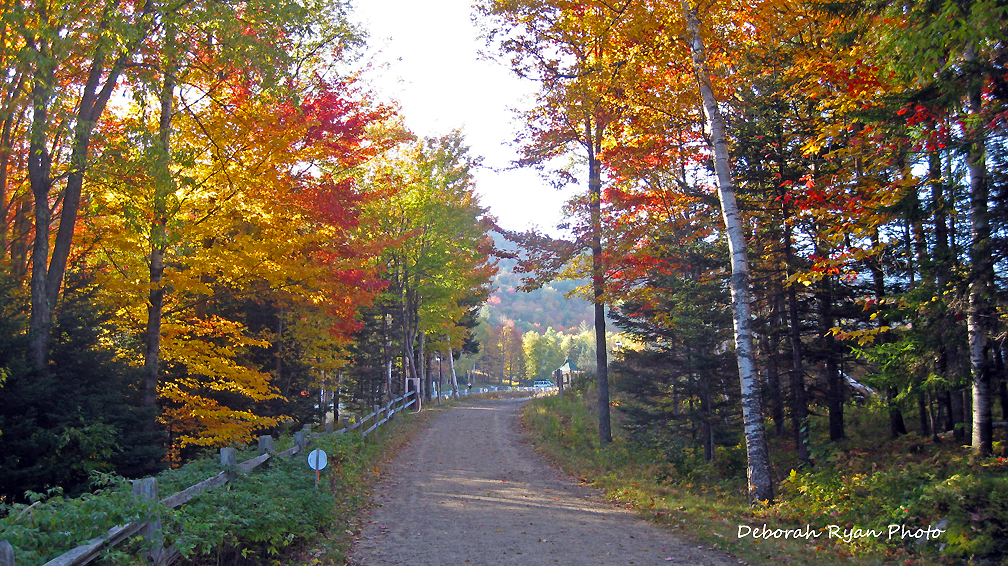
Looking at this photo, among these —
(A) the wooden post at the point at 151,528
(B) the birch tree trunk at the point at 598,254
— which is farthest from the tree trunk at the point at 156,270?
(B) the birch tree trunk at the point at 598,254

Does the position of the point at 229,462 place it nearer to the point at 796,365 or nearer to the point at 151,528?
the point at 151,528

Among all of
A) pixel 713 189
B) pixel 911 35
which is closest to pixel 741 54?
pixel 713 189

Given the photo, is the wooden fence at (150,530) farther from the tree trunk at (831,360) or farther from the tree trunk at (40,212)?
the tree trunk at (831,360)

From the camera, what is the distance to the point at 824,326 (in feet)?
44.9

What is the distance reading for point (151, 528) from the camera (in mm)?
5691

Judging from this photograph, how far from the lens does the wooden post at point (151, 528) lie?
5.52 m

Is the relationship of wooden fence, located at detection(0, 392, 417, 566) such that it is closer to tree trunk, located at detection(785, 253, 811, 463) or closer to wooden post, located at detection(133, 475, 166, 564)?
wooden post, located at detection(133, 475, 166, 564)

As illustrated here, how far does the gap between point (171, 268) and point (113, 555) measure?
36.4 feet

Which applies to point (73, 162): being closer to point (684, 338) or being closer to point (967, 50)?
point (684, 338)

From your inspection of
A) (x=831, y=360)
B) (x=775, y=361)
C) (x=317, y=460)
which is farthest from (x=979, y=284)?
(x=317, y=460)

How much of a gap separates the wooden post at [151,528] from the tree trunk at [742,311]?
339 inches

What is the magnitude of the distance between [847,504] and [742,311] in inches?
131

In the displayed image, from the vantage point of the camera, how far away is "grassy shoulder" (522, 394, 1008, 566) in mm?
7184

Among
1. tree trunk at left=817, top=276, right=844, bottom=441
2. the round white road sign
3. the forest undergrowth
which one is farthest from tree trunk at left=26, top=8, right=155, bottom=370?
tree trunk at left=817, top=276, right=844, bottom=441
